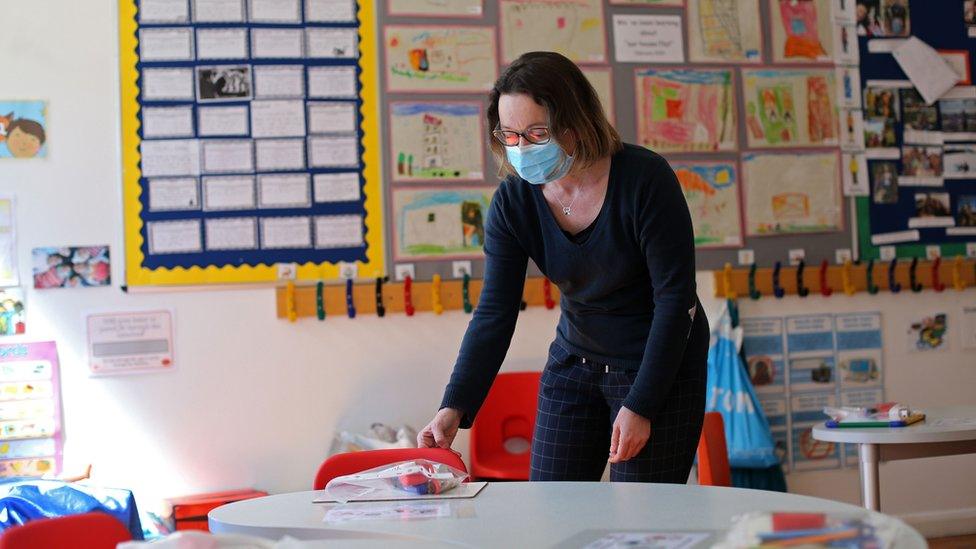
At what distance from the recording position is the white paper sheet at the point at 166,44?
11.6ft

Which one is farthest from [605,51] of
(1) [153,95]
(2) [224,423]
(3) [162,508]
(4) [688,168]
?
(3) [162,508]

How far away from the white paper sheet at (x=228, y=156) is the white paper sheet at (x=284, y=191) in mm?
73

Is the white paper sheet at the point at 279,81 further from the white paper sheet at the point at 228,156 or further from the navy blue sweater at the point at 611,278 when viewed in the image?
the navy blue sweater at the point at 611,278

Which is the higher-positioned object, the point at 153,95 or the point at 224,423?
the point at 153,95

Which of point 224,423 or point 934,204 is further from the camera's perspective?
point 934,204

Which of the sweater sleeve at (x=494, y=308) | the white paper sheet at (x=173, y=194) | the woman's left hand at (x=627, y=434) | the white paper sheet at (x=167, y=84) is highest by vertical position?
the white paper sheet at (x=167, y=84)

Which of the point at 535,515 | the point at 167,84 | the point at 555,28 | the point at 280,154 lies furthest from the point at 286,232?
the point at 535,515

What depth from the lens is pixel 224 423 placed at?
3.53 m

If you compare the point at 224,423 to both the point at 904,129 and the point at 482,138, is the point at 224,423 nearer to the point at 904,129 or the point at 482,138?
the point at 482,138

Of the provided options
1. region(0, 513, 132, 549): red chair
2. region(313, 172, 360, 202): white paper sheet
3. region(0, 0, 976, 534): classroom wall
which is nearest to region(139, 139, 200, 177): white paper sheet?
region(0, 0, 976, 534): classroom wall

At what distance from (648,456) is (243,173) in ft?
7.05

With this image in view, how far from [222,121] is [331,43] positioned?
474 millimetres

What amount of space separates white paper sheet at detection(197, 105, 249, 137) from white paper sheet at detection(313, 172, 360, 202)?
314 millimetres

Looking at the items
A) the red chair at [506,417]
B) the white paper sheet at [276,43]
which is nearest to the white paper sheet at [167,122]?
the white paper sheet at [276,43]
